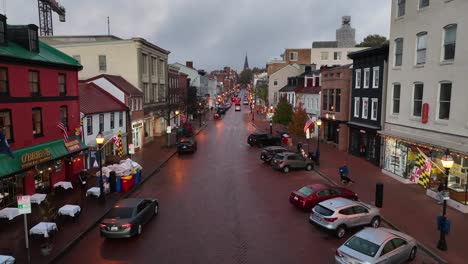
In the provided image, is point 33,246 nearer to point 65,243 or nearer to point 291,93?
point 65,243

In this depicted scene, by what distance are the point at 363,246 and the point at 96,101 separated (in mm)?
27005

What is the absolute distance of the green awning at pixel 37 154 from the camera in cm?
1786

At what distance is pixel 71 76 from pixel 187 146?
15.2 metres

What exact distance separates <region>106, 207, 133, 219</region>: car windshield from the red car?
28.6 feet

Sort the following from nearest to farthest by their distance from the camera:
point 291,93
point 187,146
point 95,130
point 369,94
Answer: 1. point 95,130
2. point 369,94
3. point 187,146
4. point 291,93

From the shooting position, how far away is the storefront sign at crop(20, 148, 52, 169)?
62.1 feet

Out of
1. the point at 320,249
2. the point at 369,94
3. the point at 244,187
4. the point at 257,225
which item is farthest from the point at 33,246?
the point at 369,94

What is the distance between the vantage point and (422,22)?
77.3ft

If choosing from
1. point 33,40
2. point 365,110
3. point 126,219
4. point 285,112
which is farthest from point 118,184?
point 285,112

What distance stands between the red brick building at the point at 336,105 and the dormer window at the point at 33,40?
29.1 m

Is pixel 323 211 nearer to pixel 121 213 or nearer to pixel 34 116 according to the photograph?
pixel 121 213

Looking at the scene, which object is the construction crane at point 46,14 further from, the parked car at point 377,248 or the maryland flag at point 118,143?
the parked car at point 377,248

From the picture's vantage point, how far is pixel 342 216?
15.9m

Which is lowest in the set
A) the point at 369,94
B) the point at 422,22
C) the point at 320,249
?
the point at 320,249
